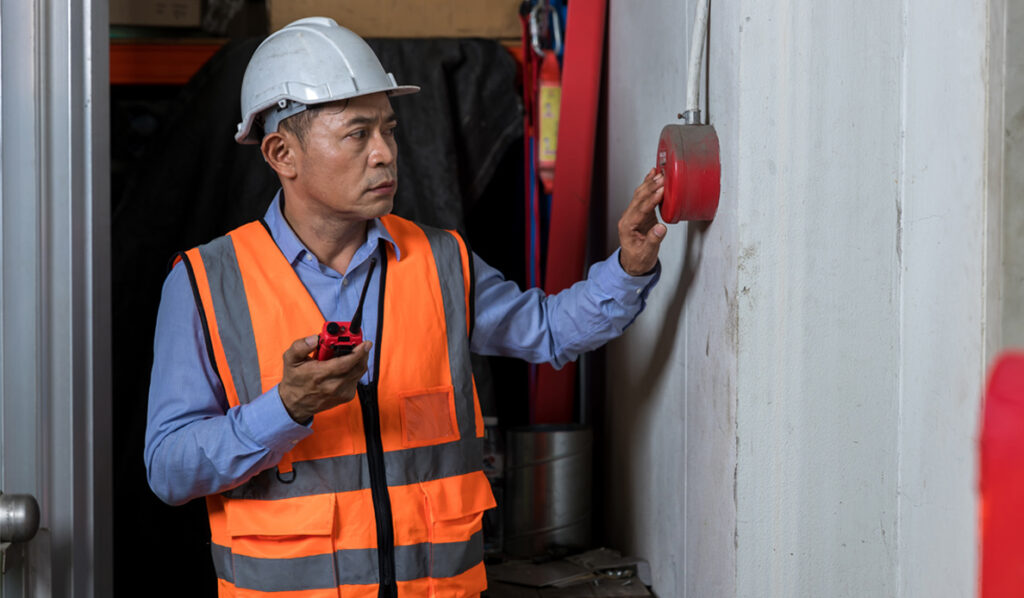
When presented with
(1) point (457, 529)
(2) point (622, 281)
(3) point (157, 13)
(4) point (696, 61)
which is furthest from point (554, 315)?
(3) point (157, 13)

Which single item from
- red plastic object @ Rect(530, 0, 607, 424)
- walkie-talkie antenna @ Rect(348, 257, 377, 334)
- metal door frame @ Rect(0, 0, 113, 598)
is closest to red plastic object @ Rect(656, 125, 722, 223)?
walkie-talkie antenna @ Rect(348, 257, 377, 334)

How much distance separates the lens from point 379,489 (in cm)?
157

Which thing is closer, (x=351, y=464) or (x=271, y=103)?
(x=351, y=464)

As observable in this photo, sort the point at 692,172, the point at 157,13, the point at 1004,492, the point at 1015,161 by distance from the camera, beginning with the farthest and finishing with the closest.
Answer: the point at 157,13 < the point at 692,172 < the point at 1015,161 < the point at 1004,492

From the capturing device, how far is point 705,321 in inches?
62.0

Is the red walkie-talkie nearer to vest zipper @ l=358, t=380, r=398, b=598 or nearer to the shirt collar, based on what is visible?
vest zipper @ l=358, t=380, r=398, b=598

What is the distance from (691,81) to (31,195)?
1.19 metres

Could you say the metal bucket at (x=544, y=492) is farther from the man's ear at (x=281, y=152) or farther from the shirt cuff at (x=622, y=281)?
the man's ear at (x=281, y=152)

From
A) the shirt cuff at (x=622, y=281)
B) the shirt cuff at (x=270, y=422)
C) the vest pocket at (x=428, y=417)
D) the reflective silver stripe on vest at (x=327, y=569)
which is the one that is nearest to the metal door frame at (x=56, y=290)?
the reflective silver stripe on vest at (x=327, y=569)

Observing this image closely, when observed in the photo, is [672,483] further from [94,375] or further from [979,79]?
[94,375]

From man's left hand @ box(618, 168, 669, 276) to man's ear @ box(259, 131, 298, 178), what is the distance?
23.3 inches

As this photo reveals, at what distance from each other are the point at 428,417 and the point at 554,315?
1.10ft

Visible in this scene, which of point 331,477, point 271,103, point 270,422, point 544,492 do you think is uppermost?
point 271,103

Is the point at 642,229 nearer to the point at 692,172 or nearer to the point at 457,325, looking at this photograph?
the point at 692,172
